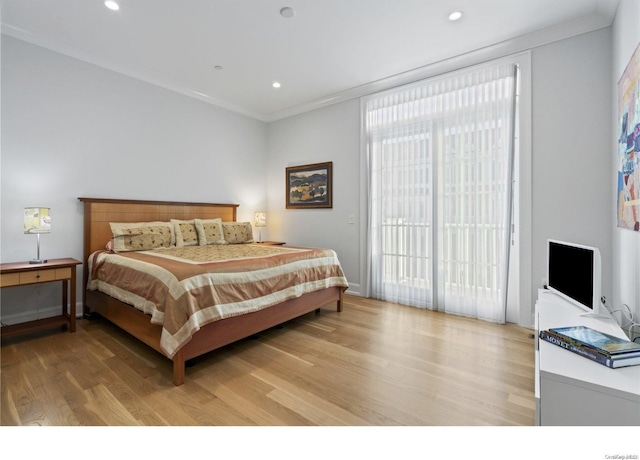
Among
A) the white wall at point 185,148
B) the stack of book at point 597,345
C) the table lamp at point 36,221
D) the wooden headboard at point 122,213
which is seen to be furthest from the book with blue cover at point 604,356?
the wooden headboard at point 122,213

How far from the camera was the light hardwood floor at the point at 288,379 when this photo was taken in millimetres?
1622

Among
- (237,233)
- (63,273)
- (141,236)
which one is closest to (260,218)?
(237,233)

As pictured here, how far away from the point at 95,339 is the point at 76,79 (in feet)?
9.07

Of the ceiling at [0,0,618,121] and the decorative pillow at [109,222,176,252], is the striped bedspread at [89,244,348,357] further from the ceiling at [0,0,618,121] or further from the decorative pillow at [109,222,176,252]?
the ceiling at [0,0,618,121]

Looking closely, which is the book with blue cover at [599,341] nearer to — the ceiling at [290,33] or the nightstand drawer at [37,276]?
the ceiling at [290,33]

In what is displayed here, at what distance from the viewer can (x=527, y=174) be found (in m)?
2.89

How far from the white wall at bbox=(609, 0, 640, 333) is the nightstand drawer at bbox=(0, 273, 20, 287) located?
447cm

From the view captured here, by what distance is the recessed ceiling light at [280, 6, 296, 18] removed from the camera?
2.49 metres

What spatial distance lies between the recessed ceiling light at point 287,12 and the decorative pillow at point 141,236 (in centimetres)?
263

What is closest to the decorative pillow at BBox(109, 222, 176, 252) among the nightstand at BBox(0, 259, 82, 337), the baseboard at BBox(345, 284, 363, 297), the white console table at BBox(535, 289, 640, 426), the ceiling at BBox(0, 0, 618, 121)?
the nightstand at BBox(0, 259, 82, 337)

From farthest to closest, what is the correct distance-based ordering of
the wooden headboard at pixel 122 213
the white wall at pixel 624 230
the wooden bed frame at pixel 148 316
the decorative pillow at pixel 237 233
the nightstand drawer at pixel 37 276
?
the decorative pillow at pixel 237 233 → the wooden headboard at pixel 122 213 → the nightstand drawer at pixel 37 276 → the wooden bed frame at pixel 148 316 → the white wall at pixel 624 230

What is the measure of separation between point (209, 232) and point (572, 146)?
4.11 metres

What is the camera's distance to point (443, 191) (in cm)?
341

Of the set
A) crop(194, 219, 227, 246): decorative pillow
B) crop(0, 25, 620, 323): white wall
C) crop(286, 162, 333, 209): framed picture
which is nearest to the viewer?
crop(0, 25, 620, 323): white wall
